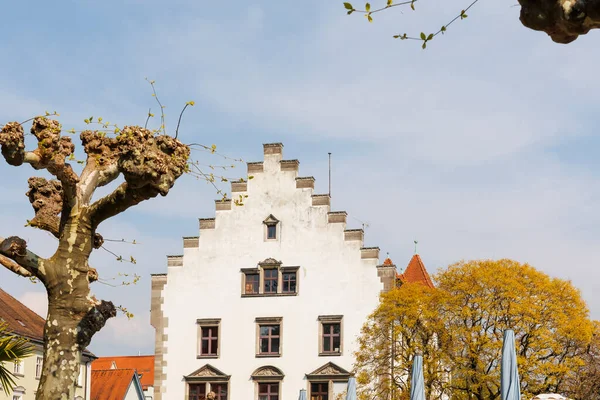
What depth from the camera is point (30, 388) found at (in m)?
48.9

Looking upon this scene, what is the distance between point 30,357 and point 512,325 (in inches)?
893

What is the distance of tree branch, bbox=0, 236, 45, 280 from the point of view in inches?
575

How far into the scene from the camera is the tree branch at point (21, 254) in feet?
47.9

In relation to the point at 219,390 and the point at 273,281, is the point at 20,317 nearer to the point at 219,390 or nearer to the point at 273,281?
the point at 219,390

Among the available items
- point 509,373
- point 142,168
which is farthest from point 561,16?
point 509,373

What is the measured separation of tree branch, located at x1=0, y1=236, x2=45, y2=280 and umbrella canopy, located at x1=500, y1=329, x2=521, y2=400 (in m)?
16.7

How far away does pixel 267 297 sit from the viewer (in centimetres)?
4738

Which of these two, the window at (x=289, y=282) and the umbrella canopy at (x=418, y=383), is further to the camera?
the window at (x=289, y=282)

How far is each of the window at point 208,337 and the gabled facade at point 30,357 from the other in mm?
5676

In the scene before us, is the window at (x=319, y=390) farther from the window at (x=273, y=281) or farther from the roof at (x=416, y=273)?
the roof at (x=416, y=273)

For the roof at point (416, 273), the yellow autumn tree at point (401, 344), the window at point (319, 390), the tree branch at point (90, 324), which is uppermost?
the roof at point (416, 273)

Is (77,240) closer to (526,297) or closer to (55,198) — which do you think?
(55,198)

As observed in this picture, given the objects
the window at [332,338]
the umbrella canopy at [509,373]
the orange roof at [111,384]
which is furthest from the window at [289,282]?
the orange roof at [111,384]

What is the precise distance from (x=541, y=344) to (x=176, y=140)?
28175 mm
